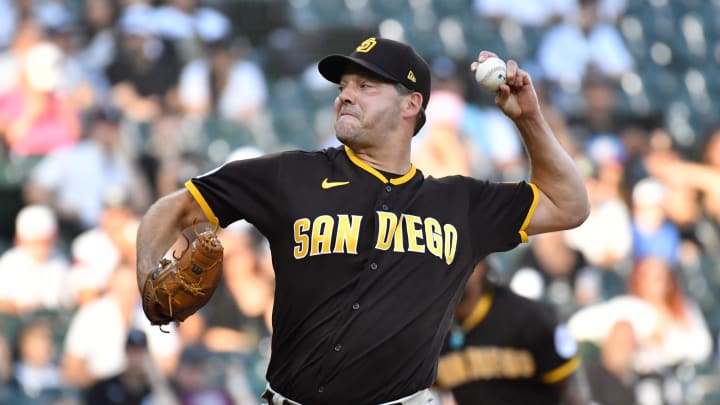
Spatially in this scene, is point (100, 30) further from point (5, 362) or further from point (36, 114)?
point (5, 362)

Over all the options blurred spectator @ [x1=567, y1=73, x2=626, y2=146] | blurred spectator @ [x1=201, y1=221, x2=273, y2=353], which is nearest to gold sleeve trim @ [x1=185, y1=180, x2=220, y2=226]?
blurred spectator @ [x1=201, y1=221, x2=273, y2=353]

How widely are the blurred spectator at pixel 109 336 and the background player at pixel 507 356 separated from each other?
3.04 meters

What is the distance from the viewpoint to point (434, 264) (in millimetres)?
4273

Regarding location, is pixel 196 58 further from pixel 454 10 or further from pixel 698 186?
pixel 698 186

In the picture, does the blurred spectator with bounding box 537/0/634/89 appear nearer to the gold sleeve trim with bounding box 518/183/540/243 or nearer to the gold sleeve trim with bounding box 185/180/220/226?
the gold sleeve trim with bounding box 518/183/540/243

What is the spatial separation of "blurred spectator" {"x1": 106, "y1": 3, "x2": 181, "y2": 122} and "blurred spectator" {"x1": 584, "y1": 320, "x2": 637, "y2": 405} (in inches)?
143

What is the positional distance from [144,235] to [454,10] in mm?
8089

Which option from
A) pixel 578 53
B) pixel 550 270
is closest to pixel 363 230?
pixel 550 270

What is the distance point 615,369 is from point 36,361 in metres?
3.83

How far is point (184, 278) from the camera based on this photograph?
4098mm

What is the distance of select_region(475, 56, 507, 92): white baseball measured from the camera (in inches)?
173

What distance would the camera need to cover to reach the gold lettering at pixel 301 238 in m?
4.18

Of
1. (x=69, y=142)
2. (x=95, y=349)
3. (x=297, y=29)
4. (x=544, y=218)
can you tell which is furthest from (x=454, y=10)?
(x=544, y=218)

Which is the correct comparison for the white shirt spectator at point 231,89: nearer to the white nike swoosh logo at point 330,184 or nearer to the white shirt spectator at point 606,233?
the white shirt spectator at point 606,233
